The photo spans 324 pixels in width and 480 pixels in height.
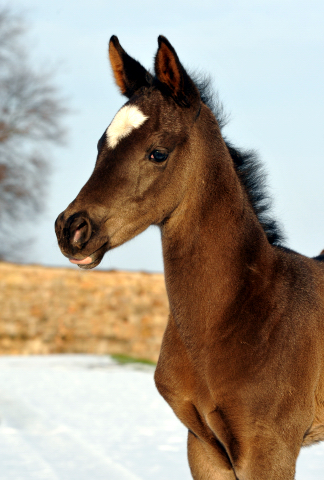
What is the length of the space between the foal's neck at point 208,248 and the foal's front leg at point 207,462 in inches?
26.7

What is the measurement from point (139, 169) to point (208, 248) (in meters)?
0.52

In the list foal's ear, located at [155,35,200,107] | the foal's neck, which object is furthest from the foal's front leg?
foal's ear, located at [155,35,200,107]

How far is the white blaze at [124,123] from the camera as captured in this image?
2.66 metres

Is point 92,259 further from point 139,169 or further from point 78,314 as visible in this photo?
point 78,314

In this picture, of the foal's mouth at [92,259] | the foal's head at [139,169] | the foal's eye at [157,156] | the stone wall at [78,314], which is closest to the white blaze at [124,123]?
the foal's head at [139,169]

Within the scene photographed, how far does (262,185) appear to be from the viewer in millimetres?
3145

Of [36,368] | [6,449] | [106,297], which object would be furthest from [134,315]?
[6,449]

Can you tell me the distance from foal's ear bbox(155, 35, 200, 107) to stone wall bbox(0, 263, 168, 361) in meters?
9.44

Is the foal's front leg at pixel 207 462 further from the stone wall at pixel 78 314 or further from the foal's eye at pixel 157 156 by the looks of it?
the stone wall at pixel 78 314

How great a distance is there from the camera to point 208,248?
2.83m

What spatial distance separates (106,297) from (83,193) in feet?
31.7

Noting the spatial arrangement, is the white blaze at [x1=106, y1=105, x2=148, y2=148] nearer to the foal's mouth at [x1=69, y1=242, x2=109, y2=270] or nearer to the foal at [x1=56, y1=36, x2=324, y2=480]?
the foal at [x1=56, y1=36, x2=324, y2=480]

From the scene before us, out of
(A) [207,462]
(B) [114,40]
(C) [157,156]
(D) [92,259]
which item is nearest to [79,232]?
(D) [92,259]

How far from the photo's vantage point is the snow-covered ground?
4941 mm
